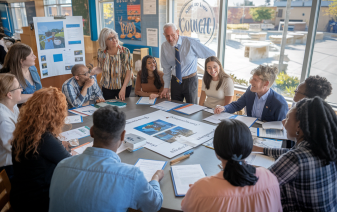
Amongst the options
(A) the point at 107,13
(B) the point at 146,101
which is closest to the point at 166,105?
(B) the point at 146,101

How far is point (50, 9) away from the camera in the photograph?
8.00 meters

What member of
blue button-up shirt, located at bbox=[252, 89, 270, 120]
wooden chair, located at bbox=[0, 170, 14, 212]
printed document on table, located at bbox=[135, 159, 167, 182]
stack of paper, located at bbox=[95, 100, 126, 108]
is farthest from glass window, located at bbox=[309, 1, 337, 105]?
wooden chair, located at bbox=[0, 170, 14, 212]

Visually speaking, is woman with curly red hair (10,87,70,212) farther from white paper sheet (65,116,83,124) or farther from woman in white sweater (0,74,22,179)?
white paper sheet (65,116,83,124)

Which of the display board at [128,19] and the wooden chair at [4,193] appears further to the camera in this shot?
the display board at [128,19]

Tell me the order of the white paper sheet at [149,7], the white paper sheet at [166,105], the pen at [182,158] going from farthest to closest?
the white paper sheet at [149,7], the white paper sheet at [166,105], the pen at [182,158]

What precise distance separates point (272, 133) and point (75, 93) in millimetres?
2139

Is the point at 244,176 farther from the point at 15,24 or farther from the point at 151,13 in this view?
the point at 15,24

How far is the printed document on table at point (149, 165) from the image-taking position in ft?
5.21

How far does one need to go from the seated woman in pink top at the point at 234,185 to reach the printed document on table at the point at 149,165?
46cm

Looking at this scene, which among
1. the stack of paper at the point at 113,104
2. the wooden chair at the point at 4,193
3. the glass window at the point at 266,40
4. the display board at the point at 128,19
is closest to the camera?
the wooden chair at the point at 4,193

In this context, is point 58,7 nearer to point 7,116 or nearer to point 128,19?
point 128,19

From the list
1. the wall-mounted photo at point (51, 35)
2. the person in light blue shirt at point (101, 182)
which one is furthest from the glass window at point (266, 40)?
the person in light blue shirt at point (101, 182)

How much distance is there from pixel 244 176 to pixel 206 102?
2169 millimetres

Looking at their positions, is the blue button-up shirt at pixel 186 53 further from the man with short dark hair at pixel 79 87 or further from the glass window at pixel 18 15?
the glass window at pixel 18 15
